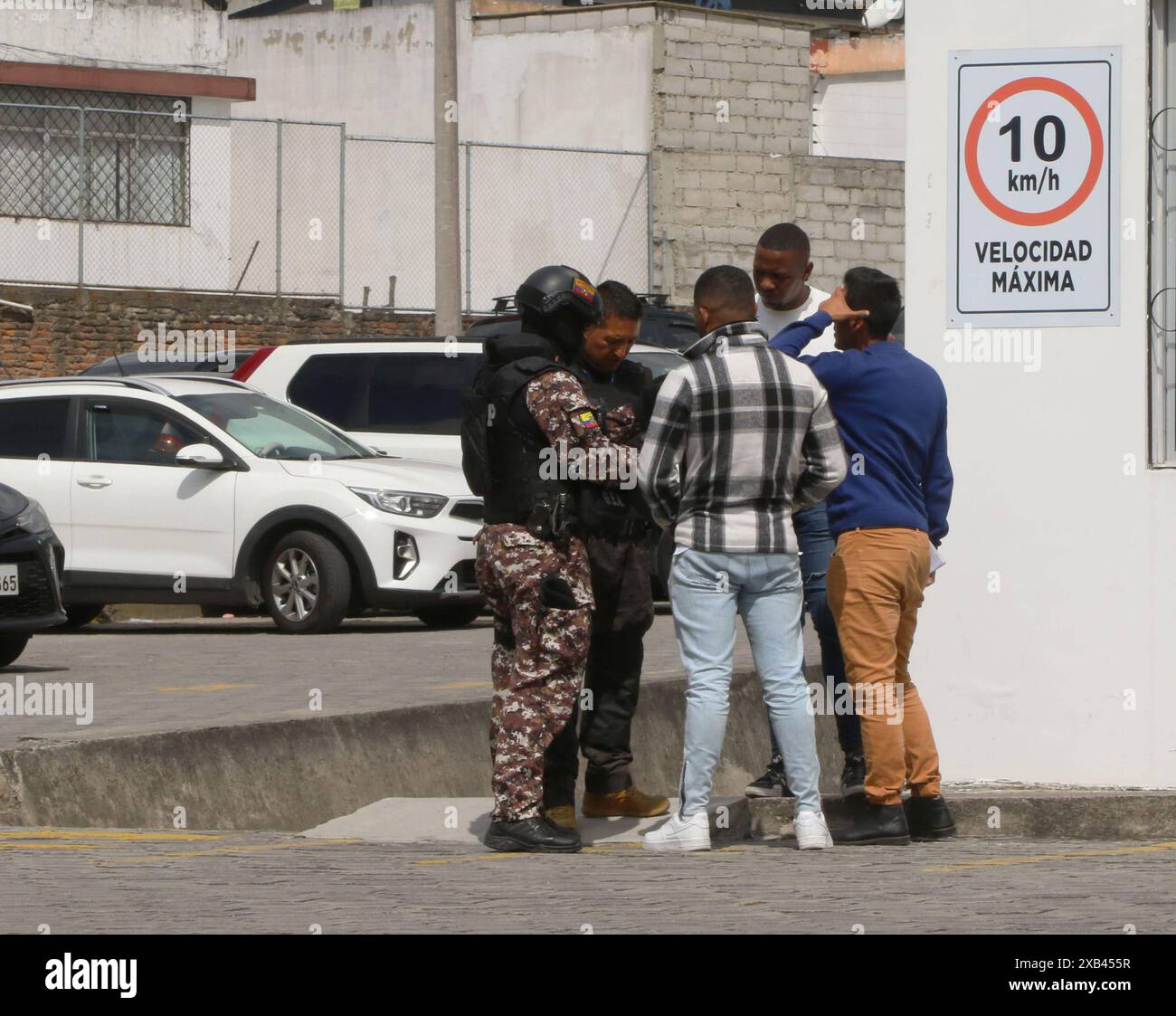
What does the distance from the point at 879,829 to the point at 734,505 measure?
46.5 inches

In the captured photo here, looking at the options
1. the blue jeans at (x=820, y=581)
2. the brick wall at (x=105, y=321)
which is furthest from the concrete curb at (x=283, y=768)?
the brick wall at (x=105, y=321)

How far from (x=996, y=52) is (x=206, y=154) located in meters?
23.1

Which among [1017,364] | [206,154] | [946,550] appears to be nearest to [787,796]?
[946,550]

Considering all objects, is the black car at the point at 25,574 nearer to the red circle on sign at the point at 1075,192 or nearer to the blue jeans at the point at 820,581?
the blue jeans at the point at 820,581

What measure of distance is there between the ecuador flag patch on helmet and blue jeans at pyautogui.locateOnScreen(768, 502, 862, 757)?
101 centimetres

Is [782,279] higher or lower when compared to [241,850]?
higher

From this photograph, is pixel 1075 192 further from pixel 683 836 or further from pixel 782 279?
pixel 683 836

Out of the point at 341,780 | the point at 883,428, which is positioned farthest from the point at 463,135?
the point at 883,428

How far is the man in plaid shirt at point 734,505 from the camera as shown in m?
7.08

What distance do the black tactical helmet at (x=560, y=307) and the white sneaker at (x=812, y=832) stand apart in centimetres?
168

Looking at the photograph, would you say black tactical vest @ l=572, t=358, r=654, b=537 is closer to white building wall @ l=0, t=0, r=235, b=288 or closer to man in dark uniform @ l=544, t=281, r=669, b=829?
man in dark uniform @ l=544, t=281, r=669, b=829

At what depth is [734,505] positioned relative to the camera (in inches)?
280

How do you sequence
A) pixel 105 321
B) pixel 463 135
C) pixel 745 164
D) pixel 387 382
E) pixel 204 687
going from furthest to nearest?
pixel 463 135
pixel 745 164
pixel 105 321
pixel 387 382
pixel 204 687

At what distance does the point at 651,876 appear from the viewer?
6723mm
